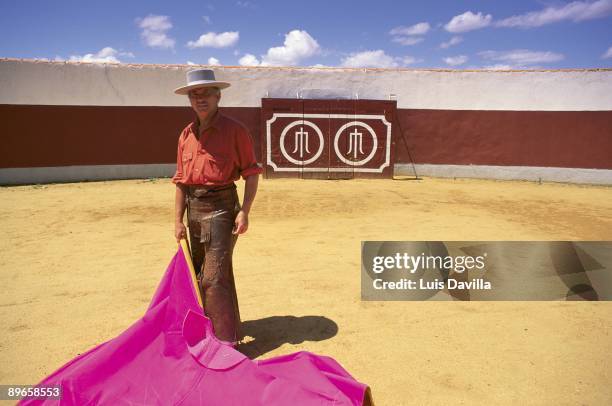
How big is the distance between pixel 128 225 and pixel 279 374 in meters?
5.00

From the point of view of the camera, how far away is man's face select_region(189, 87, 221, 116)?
261cm

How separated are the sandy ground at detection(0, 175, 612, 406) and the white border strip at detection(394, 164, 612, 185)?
4697 millimetres

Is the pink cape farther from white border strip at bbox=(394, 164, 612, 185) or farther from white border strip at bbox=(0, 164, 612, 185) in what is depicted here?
white border strip at bbox=(394, 164, 612, 185)

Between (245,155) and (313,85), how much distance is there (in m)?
10.0

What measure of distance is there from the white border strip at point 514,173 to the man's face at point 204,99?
10531mm

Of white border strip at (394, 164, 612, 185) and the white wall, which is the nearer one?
the white wall

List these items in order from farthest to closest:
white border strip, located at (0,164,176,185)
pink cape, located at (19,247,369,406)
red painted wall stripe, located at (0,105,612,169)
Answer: red painted wall stripe, located at (0,105,612,169), white border strip, located at (0,164,176,185), pink cape, located at (19,247,369,406)

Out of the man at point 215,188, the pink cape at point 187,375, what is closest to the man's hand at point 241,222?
the man at point 215,188

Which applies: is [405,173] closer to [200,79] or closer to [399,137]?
[399,137]

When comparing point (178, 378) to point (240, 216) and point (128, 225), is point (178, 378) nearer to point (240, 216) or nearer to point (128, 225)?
point (240, 216)

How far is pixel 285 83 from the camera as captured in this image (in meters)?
12.2

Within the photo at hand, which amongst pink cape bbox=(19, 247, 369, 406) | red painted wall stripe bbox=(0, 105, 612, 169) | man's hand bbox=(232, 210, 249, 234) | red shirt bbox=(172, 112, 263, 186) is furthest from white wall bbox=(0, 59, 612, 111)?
pink cape bbox=(19, 247, 369, 406)

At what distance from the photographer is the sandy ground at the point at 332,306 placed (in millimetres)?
2600

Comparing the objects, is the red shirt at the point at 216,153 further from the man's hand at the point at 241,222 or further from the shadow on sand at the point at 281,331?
the shadow on sand at the point at 281,331
